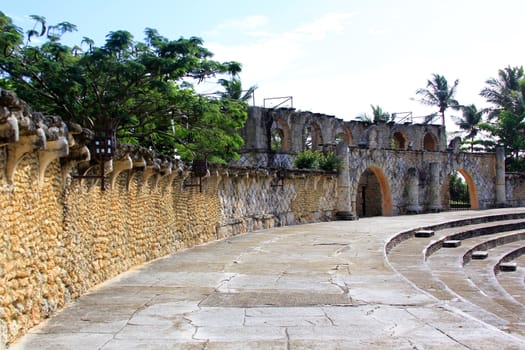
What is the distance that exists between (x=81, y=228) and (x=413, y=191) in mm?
23833

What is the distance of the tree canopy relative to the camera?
19.1 meters

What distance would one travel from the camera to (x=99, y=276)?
877 centimetres

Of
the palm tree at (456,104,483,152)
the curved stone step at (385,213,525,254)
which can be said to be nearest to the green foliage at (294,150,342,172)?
the curved stone step at (385,213,525,254)

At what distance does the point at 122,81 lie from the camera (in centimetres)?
2012

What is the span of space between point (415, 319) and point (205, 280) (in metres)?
3.82

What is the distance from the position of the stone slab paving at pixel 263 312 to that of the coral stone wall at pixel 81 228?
0.94 feet

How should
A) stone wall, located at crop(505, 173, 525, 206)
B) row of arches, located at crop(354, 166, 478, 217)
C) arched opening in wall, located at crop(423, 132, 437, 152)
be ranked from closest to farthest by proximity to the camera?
row of arches, located at crop(354, 166, 478, 217)
stone wall, located at crop(505, 173, 525, 206)
arched opening in wall, located at crop(423, 132, 437, 152)

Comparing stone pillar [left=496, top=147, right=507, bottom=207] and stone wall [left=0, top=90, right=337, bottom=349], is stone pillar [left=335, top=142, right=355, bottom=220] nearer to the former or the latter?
stone wall [left=0, top=90, right=337, bottom=349]

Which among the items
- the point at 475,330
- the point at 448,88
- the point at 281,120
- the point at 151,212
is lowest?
the point at 475,330

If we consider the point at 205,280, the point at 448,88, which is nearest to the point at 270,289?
the point at 205,280

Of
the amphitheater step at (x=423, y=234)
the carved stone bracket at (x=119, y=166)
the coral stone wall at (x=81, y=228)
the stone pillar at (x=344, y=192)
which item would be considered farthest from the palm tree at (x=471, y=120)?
the carved stone bracket at (x=119, y=166)

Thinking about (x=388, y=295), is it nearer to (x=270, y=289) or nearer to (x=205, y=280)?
(x=270, y=289)

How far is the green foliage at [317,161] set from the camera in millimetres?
23828

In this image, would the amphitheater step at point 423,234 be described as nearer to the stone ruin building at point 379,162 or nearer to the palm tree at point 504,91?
the stone ruin building at point 379,162
